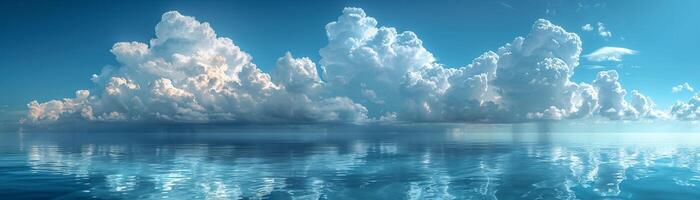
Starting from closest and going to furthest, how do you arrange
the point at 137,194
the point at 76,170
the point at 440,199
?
the point at 440,199
the point at 137,194
the point at 76,170

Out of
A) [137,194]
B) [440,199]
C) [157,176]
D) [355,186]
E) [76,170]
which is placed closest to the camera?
[440,199]

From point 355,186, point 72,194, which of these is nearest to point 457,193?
point 355,186

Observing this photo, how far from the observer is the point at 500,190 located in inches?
1989

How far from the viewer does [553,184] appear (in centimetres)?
5622

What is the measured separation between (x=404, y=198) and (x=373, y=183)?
11182mm

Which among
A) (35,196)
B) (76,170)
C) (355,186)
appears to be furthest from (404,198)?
(76,170)

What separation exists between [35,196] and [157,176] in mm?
17799

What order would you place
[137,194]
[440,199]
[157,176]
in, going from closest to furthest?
1. [440,199]
2. [137,194]
3. [157,176]

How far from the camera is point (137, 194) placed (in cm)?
4841

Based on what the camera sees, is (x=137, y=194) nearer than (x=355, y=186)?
Yes

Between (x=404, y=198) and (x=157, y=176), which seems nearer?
(x=404, y=198)

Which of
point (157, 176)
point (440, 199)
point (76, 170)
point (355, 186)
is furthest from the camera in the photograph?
point (76, 170)

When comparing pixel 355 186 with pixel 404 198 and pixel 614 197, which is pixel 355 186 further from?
pixel 614 197

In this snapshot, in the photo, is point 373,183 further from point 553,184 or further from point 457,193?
point 553,184
